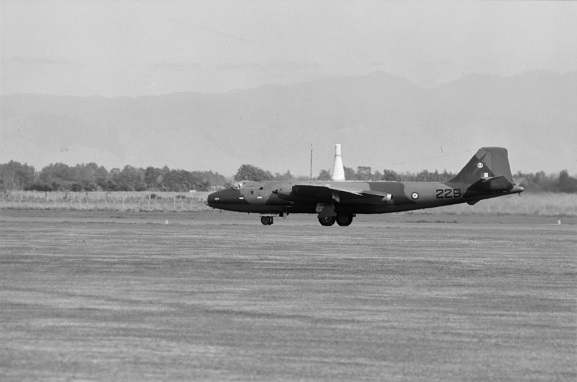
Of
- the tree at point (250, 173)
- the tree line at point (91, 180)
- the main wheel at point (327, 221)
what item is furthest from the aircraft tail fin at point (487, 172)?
the tree line at point (91, 180)

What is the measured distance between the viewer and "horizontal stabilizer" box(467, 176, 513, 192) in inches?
2030

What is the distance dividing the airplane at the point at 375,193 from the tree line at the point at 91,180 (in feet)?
285

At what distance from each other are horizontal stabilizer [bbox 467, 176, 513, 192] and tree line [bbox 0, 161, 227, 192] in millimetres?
93700

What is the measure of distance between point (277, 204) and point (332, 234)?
416 inches

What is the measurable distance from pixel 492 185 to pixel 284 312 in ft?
118


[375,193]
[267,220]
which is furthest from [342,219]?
[267,220]

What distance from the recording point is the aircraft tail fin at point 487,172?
5169 centimetres

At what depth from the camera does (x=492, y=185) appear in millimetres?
51719

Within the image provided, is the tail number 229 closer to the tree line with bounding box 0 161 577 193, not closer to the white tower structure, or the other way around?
the white tower structure

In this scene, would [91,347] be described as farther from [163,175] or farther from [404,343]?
[163,175]

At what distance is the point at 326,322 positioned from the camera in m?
16.0

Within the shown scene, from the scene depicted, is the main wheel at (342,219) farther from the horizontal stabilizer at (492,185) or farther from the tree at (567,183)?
the tree at (567,183)

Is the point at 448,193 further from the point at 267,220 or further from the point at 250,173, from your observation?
the point at 250,173

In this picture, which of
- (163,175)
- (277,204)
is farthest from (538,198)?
(163,175)
